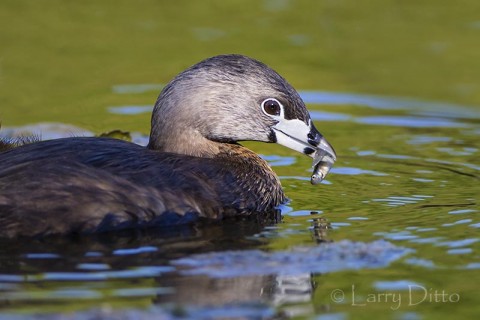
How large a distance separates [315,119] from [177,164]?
5.13 metres

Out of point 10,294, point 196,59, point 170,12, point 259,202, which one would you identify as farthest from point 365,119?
point 10,294

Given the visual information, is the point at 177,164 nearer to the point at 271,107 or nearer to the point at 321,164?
the point at 271,107

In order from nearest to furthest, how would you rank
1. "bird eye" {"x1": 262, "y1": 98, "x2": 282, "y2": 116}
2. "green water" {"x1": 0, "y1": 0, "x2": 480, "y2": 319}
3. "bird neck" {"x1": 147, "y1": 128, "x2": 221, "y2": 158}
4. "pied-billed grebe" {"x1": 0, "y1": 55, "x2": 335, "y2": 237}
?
"green water" {"x1": 0, "y1": 0, "x2": 480, "y2": 319} < "pied-billed grebe" {"x1": 0, "y1": 55, "x2": 335, "y2": 237} < "bird neck" {"x1": 147, "y1": 128, "x2": 221, "y2": 158} < "bird eye" {"x1": 262, "y1": 98, "x2": 282, "y2": 116}

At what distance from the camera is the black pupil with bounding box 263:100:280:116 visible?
9977 mm

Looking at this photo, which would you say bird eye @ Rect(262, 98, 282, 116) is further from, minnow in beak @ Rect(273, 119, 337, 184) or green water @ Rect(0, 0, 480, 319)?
green water @ Rect(0, 0, 480, 319)

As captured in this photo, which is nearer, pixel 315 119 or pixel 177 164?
pixel 177 164

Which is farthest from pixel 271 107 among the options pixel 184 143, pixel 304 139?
pixel 184 143

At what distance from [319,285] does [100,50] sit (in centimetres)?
1000

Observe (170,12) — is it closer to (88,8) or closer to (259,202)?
(88,8)

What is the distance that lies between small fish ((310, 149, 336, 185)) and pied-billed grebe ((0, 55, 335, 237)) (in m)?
0.03

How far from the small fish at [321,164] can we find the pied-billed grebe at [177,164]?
0.03 metres

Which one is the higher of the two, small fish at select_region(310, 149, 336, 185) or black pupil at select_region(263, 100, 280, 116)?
black pupil at select_region(263, 100, 280, 116)

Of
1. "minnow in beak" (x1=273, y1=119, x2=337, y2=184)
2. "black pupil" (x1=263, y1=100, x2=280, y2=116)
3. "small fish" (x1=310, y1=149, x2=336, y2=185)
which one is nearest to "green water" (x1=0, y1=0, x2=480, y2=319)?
"small fish" (x1=310, y1=149, x2=336, y2=185)

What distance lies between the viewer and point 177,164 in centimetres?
920
